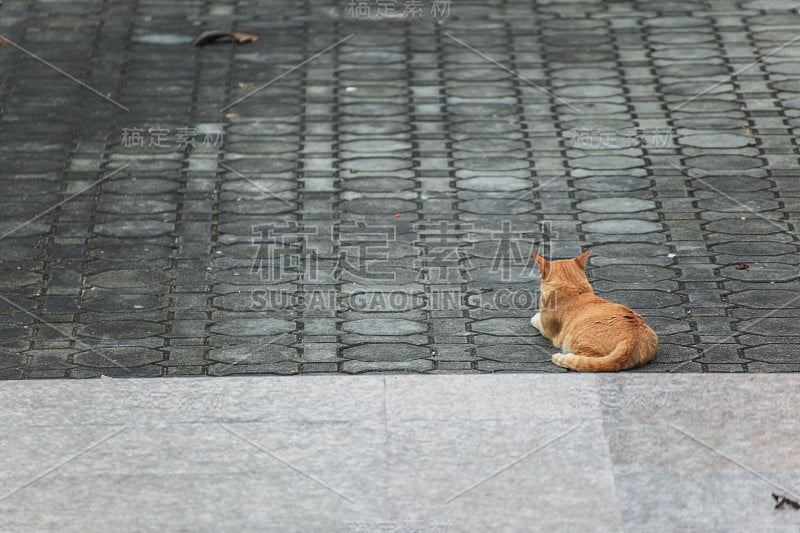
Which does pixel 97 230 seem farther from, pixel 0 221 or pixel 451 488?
pixel 451 488

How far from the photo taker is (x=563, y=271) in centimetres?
642

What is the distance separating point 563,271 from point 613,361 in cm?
71

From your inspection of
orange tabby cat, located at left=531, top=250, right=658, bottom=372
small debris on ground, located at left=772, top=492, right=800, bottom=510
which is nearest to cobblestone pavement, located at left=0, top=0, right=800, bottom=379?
orange tabby cat, located at left=531, top=250, right=658, bottom=372

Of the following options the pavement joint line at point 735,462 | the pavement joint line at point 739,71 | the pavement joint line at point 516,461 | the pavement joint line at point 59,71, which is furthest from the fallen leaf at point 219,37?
the pavement joint line at point 735,462

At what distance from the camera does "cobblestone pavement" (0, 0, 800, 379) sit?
647 cm

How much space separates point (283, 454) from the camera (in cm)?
533

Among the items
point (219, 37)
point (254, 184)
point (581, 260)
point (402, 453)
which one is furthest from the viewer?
point (219, 37)

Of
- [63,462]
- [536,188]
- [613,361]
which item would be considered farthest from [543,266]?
[63,462]

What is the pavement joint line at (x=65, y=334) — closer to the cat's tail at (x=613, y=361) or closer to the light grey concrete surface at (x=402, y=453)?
the light grey concrete surface at (x=402, y=453)

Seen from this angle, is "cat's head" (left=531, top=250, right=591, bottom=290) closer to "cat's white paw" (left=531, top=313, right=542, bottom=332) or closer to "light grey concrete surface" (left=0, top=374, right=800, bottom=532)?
"cat's white paw" (left=531, top=313, right=542, bottom=332)

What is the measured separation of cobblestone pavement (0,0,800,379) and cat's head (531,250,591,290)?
336mm

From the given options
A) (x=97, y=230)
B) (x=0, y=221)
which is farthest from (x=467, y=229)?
(x=0, y=221)

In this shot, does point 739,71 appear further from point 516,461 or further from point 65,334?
point 65,334

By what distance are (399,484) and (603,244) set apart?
2.83 meters
